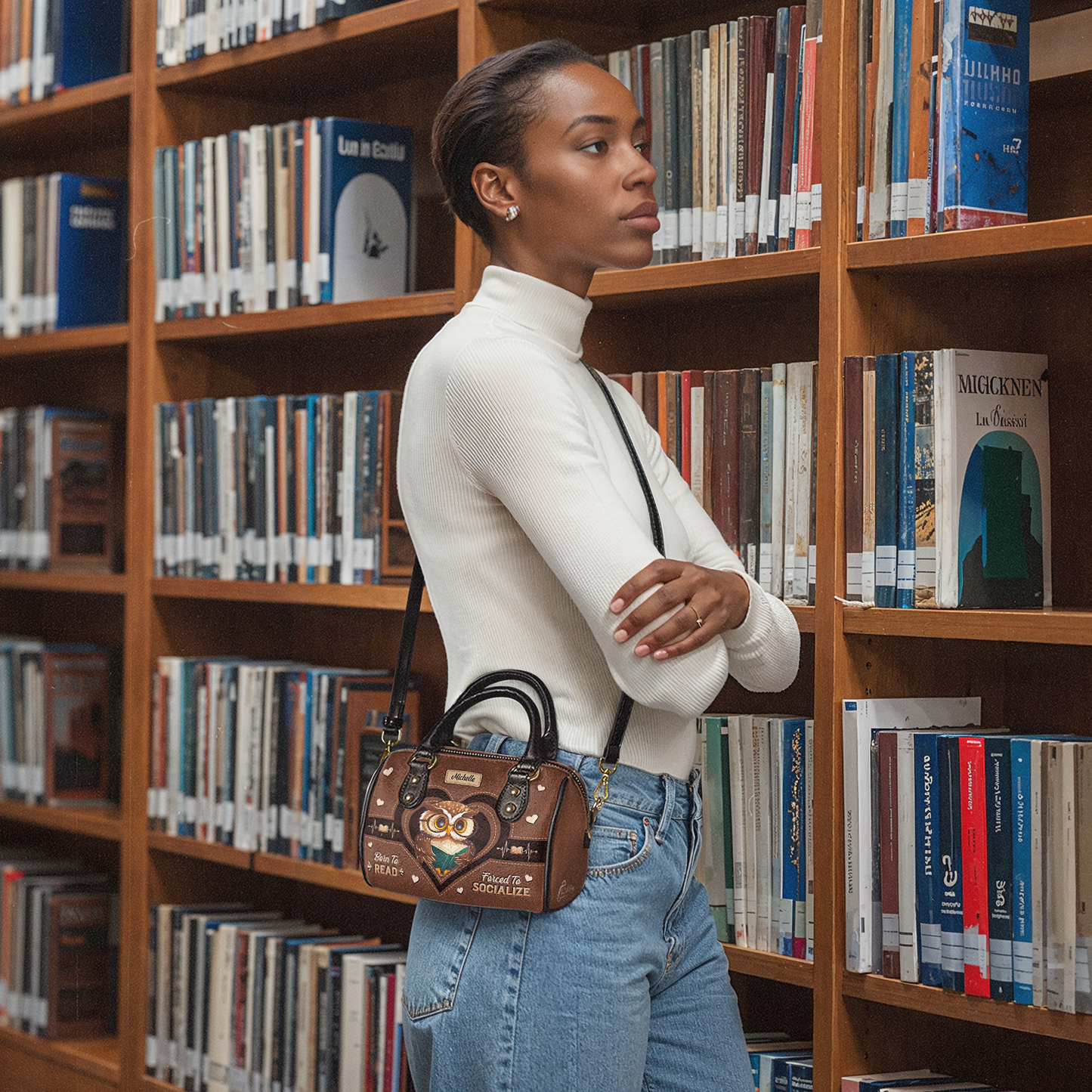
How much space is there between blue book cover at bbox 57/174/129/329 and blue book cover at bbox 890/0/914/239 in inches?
71.2

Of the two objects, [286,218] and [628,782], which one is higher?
[286,218]

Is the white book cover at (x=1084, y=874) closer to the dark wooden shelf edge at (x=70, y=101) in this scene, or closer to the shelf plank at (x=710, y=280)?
the shelf plank at (x=710, y=280)

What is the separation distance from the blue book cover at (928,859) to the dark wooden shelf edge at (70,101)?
6.26 feet

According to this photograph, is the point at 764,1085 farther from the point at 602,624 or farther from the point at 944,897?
the point at 602,624

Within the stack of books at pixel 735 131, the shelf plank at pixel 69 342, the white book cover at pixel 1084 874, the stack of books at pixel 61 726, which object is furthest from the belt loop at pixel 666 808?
the stack of books at pixel 61 726

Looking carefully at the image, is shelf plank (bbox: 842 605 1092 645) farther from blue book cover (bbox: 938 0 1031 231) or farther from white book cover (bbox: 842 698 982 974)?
blue book cover (bbox: 938 0 1031 231)

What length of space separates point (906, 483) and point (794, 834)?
451 millimetres

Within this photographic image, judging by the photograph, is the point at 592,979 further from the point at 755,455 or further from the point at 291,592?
the point at 291,592

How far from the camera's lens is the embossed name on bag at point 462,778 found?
128 centimetres

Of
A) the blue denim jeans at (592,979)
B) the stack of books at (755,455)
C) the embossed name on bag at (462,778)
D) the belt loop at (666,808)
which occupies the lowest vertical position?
the blue denim jeans at (592,979)

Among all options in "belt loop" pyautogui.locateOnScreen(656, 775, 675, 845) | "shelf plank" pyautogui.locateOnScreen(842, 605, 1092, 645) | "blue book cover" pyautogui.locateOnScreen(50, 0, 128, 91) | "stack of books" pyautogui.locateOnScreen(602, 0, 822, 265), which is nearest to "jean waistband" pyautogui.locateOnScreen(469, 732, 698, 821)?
"belt loop" pyautogui.locateOnScreen(656, 775, 675, 845)

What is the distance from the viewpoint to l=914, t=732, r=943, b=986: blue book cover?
65.9 inches

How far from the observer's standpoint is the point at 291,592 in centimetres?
244

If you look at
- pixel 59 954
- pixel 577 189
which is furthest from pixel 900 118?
pixel 59 954
